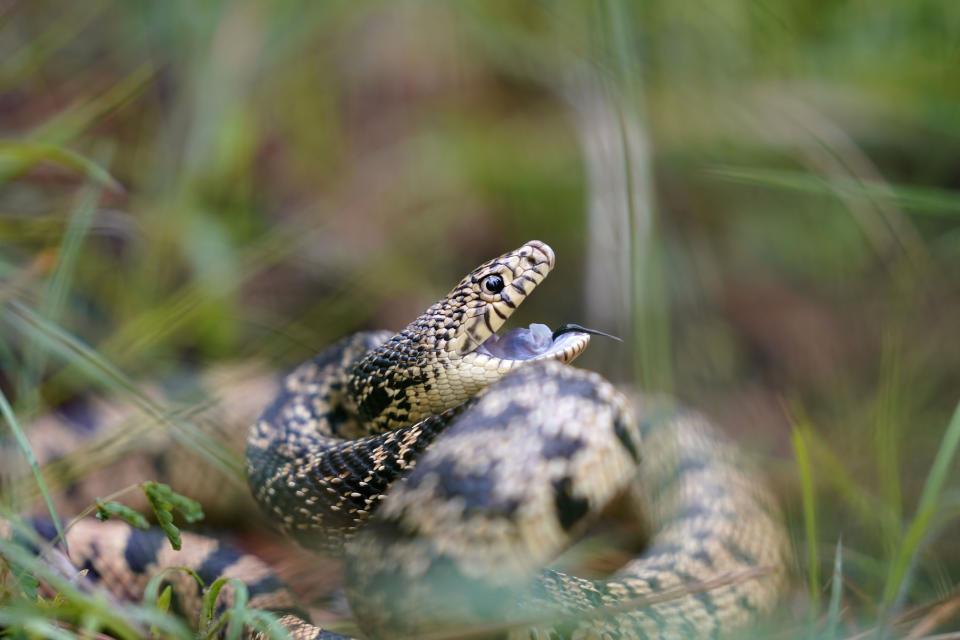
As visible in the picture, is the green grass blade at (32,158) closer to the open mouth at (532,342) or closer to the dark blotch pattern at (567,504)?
the open mouth at (532,342)

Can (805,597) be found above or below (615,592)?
below

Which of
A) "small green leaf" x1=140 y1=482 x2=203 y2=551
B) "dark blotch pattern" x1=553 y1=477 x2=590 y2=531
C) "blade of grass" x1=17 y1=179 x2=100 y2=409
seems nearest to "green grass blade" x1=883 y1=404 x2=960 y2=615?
"dark blotch pattern" x1=553 y1=477 x2=590 y2=531

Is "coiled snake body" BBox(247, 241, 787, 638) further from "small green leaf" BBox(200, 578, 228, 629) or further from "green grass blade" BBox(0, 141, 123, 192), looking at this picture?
"green grass blade" BBox(0, 141, 123, 192)

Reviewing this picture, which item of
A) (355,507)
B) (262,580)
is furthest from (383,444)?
(262,580)

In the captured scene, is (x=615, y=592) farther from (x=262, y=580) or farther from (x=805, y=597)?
(x=262, y=580)

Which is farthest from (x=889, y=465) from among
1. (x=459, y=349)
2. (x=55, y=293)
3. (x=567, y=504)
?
(x=55, y=293)

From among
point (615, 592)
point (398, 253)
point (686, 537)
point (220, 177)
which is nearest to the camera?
point (615, 592)
